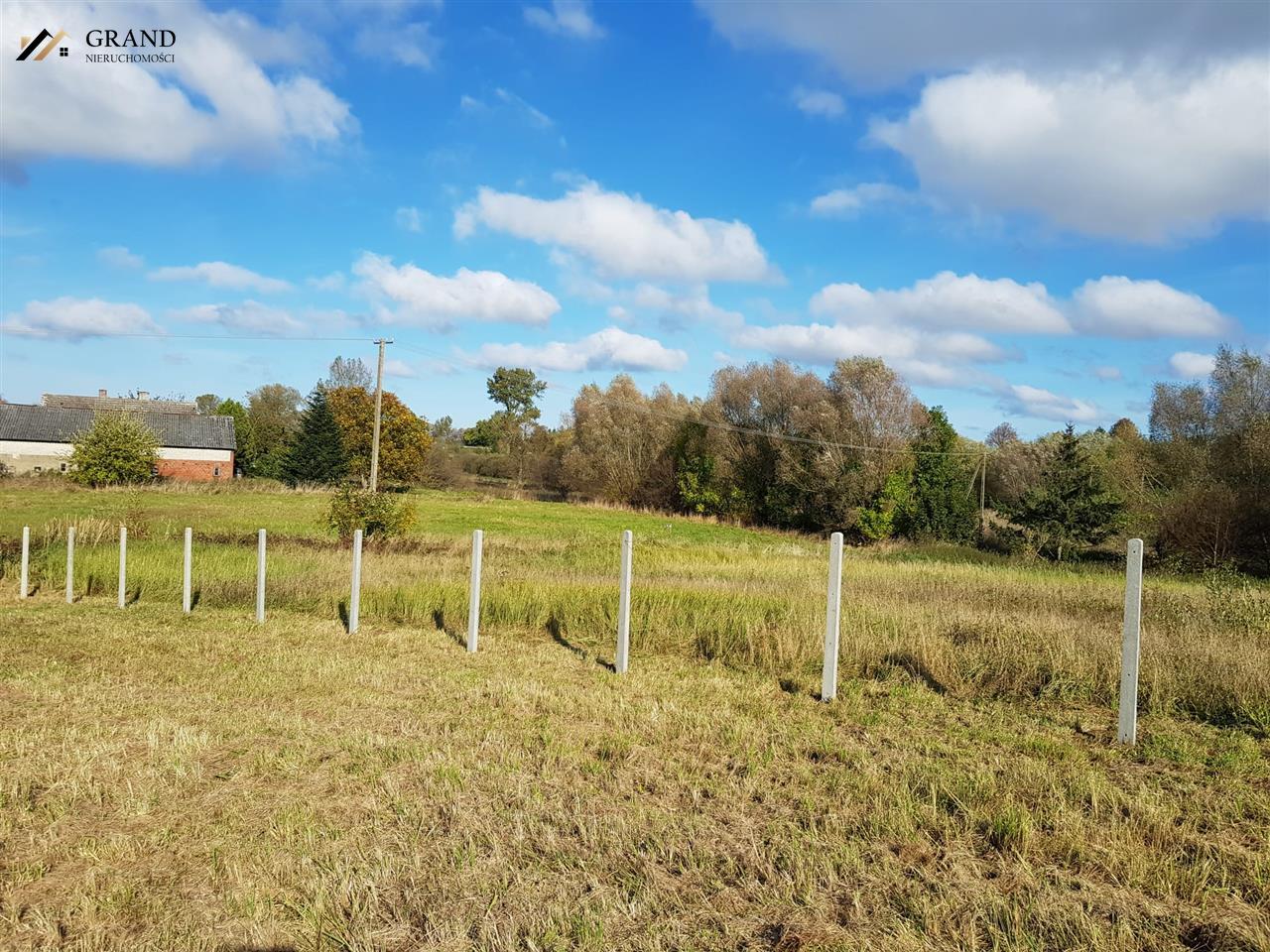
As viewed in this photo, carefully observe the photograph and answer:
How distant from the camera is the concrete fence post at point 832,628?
7.70 m

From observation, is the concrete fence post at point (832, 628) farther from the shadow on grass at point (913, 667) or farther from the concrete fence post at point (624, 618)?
the concrete fence post at point (624, 618)

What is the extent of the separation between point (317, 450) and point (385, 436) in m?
5.47

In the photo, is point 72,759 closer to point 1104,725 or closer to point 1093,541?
point 1104,725

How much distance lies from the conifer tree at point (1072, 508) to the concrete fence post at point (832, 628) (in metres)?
30.2

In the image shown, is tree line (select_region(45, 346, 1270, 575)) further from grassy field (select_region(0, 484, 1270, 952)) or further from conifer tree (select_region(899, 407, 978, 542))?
grassy field (select_region(0, 484, 1270, 952))

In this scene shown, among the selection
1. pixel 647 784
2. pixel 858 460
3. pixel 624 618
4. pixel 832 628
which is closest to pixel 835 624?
pixel 832 628

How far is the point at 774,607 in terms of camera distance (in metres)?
11.3

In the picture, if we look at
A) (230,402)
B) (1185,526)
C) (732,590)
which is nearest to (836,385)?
(1185,526)

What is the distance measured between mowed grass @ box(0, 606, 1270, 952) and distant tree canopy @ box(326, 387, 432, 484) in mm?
58096

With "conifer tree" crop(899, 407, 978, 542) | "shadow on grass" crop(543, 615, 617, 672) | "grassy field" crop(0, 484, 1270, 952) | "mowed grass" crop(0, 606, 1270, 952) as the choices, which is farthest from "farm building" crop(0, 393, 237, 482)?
"mowed grass" crop(0, 606, 1270, 952)

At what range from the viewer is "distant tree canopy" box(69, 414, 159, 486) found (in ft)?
167

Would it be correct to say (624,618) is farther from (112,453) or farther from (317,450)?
(317,450)

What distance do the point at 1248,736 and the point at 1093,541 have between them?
3212cm

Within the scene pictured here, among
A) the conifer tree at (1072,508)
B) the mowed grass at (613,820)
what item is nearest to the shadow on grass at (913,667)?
the mowed grass at (613,820)
